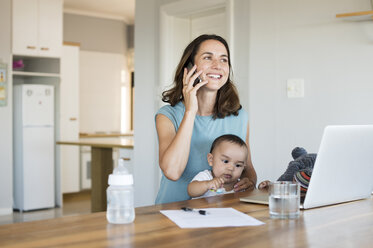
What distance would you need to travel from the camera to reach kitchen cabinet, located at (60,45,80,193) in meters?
7.07

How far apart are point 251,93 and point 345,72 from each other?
692 mm

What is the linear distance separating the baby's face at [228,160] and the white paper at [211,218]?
0.60m

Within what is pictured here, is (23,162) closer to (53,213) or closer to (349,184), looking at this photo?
(53,213)

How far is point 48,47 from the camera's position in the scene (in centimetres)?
605

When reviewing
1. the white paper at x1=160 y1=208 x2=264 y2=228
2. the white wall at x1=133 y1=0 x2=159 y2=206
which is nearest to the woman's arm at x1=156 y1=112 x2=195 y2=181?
the white paper at x1=160 y1=208 x2=264 y2=228

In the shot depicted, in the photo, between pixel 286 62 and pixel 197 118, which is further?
pixel 286 62

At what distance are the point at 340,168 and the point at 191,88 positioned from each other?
2.52 ft

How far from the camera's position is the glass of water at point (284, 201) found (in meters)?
1.35

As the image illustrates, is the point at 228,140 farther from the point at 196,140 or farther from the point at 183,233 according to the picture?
the point at 183,233

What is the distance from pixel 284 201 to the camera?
1347mm

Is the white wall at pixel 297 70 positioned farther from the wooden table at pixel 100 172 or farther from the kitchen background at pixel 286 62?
the wooden table at pixel 100 172

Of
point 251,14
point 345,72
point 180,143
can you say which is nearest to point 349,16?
point 345,72

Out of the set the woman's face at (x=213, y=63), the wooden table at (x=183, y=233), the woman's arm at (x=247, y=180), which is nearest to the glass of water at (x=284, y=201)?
the wooden table at (x=183, y=233)

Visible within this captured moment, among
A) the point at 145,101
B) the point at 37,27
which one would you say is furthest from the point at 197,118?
the point at 37,27
